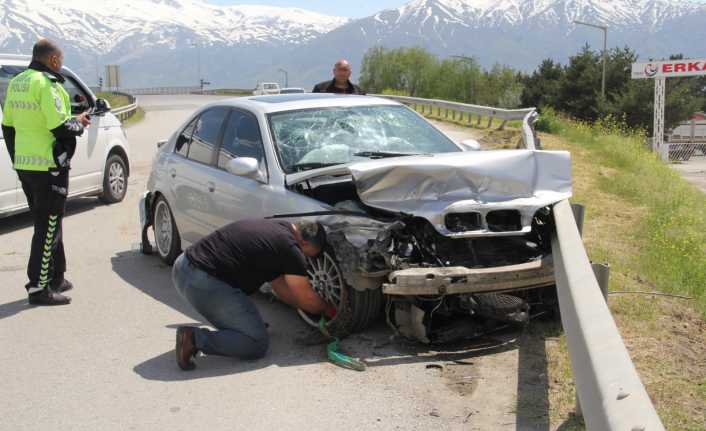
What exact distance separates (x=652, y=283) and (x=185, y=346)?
387 cm

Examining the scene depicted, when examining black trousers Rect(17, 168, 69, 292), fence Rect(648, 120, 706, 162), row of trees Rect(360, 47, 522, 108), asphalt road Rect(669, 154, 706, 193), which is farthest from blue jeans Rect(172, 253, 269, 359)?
row of trees Rect(360, 47, 522, 108)

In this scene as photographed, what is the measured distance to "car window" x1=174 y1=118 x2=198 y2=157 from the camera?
771 cm

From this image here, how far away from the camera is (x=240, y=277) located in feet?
16.9

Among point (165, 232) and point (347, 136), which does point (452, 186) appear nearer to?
point (347, 136)

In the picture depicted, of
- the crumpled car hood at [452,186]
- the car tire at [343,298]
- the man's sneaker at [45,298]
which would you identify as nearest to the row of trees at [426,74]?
the man's sneaker at [45,298]

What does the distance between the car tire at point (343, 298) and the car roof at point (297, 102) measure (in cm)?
174

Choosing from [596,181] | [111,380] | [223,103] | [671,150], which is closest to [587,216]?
[596,181]

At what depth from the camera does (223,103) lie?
24.4 feet

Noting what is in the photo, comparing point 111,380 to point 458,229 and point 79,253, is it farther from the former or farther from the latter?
point 79,253

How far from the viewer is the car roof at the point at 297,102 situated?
22.3 ft

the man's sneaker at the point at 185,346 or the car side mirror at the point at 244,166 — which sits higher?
the car side mirror at the point at 244,166

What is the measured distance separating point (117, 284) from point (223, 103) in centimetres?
191

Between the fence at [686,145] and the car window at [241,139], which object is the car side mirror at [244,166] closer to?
the car window at [241,139]

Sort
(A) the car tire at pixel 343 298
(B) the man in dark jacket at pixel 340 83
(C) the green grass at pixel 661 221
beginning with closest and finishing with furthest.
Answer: (A) the car tire at pixel 343 298
(C) the green grass at pixel 661 221
(B) the man in dark jacket at pixel 340 83
